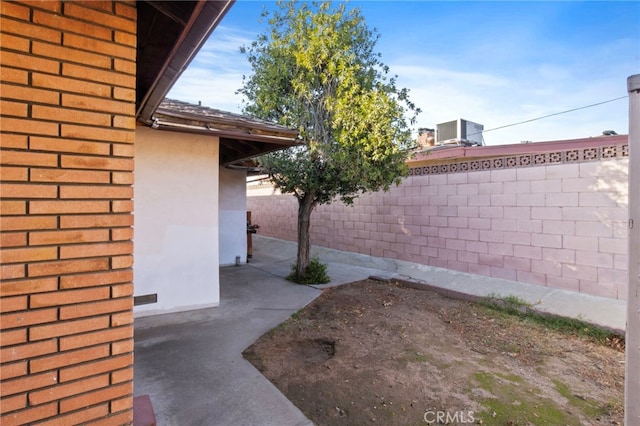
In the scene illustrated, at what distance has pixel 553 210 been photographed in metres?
5.73

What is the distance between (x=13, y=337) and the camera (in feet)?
4.94

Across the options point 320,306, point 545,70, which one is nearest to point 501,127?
point 545,70

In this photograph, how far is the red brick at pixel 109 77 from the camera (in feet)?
5.42

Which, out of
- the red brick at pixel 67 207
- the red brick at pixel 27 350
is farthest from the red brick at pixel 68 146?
Answer: the red brick at pixel 27 350

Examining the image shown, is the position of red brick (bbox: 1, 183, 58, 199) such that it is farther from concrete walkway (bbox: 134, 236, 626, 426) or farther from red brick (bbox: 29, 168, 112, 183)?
concrete walkway (bbox: 134, 236, 626, 426)

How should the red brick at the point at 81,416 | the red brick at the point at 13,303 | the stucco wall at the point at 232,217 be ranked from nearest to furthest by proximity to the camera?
the red brick at the point at 13,303, the red brick at the point at 81,416, the stucco wall at the point at 232,217

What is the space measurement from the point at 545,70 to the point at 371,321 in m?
8.90

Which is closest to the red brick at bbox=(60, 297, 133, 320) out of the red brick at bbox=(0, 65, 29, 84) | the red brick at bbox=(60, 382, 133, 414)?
the red brick at bbox=(60, 382, 133, 414)

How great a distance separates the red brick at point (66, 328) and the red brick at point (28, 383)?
6.9 inches

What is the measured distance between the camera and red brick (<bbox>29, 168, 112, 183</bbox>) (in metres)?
1.56

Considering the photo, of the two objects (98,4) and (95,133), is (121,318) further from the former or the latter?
(98,4)

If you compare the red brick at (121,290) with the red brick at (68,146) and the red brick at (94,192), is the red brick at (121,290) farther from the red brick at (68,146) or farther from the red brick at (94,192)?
the red brick at (68,146)

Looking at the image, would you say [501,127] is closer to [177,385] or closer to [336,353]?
[336,353]

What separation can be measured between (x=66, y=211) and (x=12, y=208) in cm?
19
